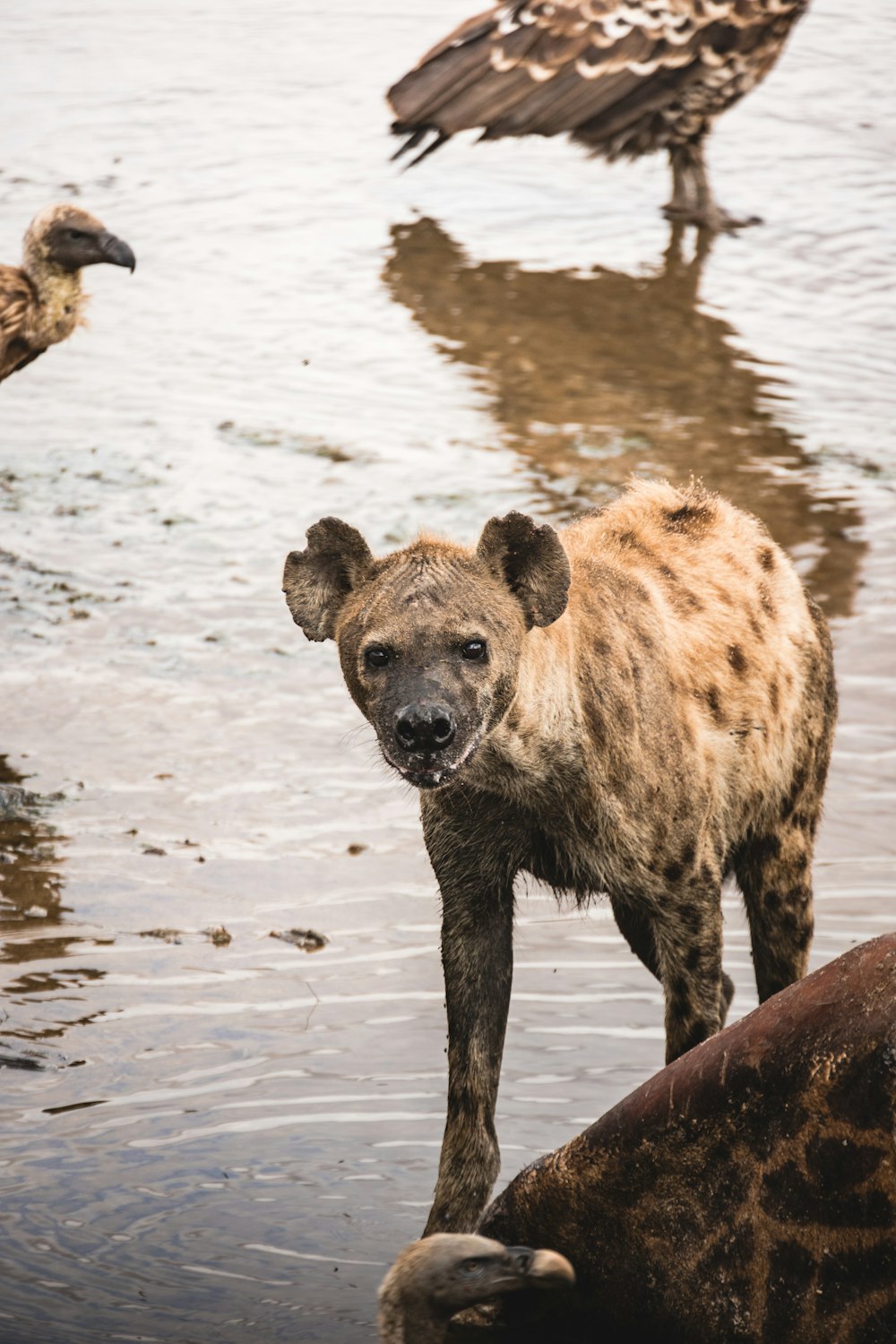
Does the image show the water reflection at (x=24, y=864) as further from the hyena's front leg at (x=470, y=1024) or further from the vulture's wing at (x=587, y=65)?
the vulture's wing at (x=587, y=65)

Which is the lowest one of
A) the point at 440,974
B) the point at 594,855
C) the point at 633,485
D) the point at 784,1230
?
the point at 440,974

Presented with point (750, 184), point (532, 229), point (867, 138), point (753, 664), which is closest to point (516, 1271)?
point (753, 664)

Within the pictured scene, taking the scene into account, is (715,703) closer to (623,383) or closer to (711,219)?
(623,383)

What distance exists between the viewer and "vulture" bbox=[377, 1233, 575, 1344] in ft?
11.5

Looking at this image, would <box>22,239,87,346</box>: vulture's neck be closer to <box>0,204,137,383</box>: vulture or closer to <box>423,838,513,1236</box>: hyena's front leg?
<box>0,204,137,383</box>: vulture

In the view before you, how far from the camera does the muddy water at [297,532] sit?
4.35 metres

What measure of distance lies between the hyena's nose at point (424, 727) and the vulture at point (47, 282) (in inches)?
185

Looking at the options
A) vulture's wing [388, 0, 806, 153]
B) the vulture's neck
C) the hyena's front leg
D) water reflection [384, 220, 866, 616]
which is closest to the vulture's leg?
water reflection [384, 220, 866, 616]

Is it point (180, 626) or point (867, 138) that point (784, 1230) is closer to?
point (180, 626)

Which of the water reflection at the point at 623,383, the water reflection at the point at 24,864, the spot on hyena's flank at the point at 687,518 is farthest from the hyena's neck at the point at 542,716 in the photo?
the water reflection at the point at 623,383

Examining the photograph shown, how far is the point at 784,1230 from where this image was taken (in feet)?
11.1

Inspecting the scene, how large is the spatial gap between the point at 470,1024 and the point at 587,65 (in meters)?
8.29

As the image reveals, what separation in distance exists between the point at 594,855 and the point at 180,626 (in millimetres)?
3203

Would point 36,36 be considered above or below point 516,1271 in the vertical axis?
above
